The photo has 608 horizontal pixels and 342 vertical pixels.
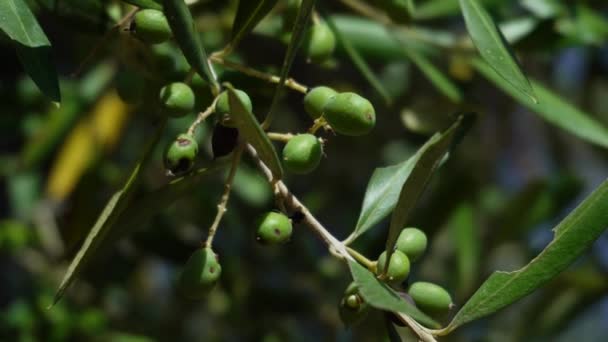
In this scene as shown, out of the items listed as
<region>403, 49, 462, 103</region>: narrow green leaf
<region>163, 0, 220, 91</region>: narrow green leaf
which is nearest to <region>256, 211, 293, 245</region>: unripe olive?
<region>163, 0, 220, 91</region>: narrow green leaf

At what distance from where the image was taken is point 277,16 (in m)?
1.58

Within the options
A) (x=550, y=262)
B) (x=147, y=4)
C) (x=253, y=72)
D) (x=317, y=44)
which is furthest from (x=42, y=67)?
(x=550, y=262)

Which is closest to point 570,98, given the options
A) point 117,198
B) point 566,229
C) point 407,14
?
point 407,14

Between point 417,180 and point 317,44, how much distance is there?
265 millimetres

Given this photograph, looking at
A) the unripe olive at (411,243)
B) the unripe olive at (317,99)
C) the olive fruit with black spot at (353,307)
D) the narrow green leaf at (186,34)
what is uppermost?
the narrow green leaf at (186,34)

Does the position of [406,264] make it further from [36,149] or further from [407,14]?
[36,149]

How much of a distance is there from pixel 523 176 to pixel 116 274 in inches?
56.1

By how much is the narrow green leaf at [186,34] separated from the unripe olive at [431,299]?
0.31m

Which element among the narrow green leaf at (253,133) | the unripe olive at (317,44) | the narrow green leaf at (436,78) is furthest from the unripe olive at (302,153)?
the narrow green leaf at (436,78)

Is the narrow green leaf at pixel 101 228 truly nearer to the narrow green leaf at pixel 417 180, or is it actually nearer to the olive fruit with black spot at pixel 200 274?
the olive fruit with black spot at pixel 200 274

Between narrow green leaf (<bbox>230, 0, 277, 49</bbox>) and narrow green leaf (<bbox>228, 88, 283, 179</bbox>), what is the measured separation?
17cm

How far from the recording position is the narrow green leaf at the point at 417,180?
0.92 m

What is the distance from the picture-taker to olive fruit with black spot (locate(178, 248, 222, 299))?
37.1 inches

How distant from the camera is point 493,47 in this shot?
3.27 feet
